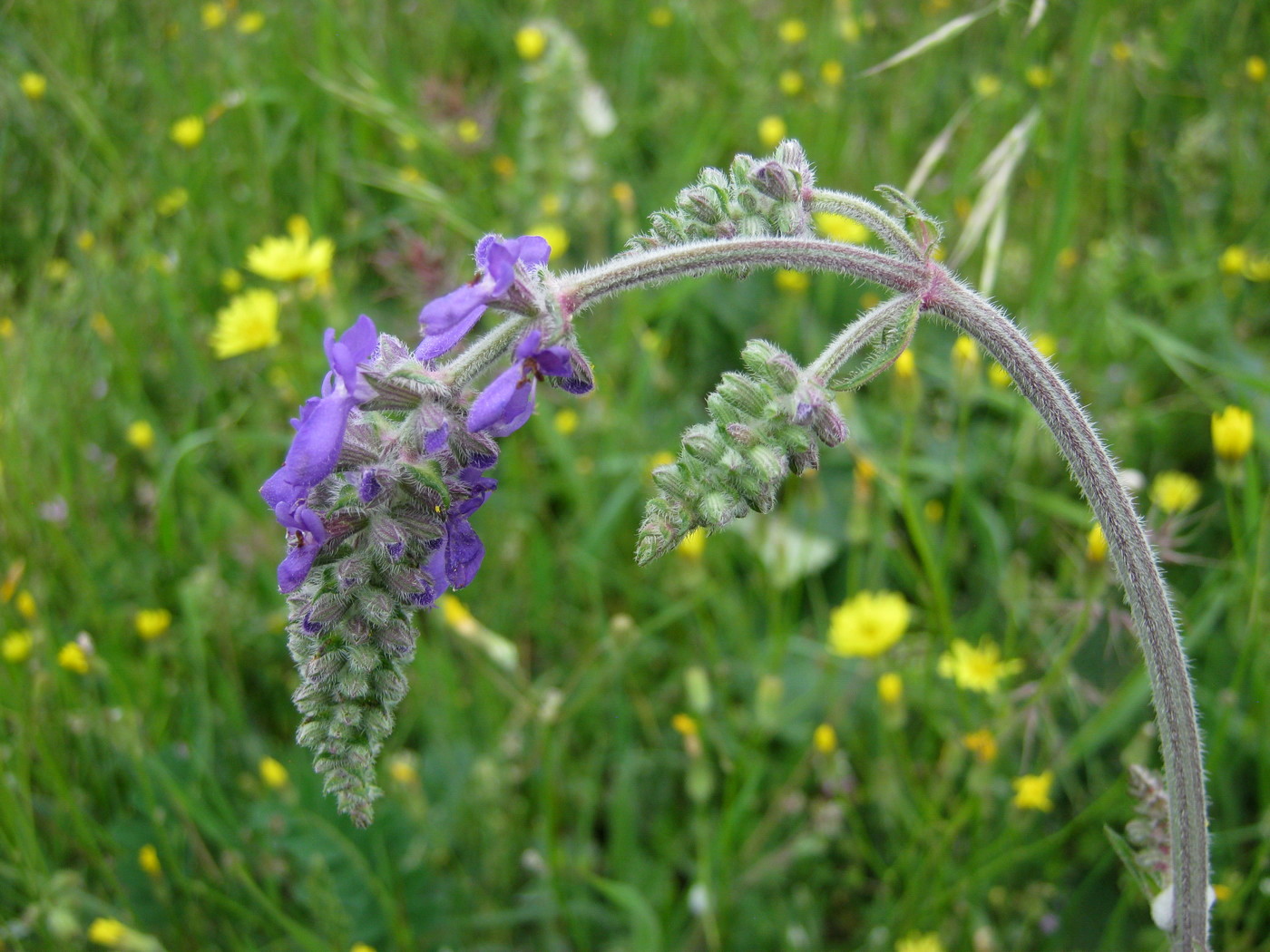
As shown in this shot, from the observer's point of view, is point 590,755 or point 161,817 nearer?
point 161,817

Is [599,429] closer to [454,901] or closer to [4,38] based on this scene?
[454,901]

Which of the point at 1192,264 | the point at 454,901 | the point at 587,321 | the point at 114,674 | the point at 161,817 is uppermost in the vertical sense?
the point at 587,321

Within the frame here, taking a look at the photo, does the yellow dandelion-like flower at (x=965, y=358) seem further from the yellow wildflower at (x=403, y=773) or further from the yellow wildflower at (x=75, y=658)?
the yellow wildflower at (x=75, y=658)

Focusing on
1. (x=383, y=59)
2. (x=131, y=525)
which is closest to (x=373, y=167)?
(x=383, y=59)

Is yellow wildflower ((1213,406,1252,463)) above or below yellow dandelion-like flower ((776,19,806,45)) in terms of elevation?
below

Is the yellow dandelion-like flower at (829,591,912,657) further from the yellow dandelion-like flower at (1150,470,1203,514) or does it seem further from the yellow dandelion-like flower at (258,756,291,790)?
the yellow dandelion-like flower at (258,756,291,790)

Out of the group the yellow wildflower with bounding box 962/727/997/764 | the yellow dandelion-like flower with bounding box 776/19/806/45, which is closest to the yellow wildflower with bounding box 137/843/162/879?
the yellow wildflower with bounding box 962/727/997/764
